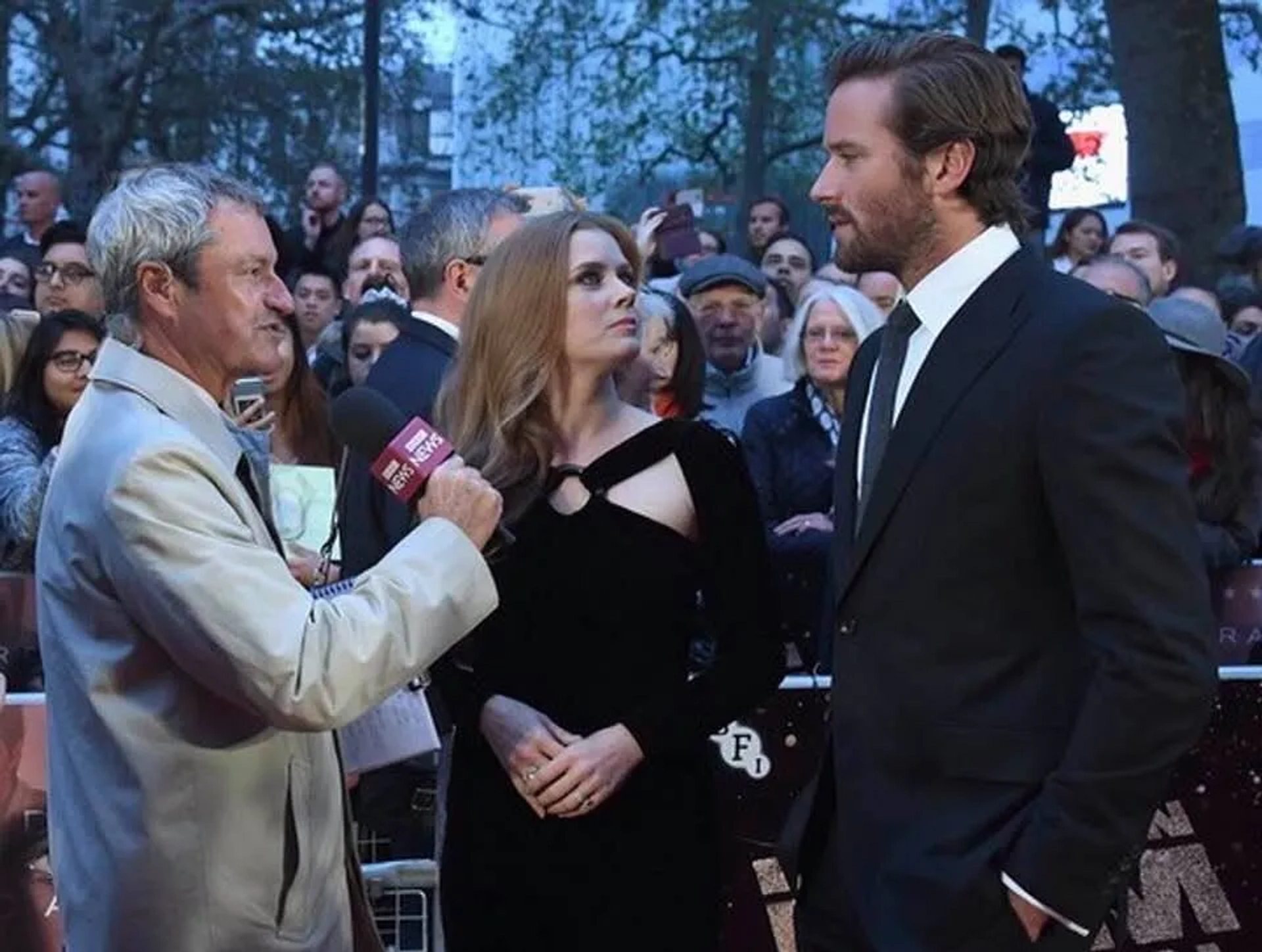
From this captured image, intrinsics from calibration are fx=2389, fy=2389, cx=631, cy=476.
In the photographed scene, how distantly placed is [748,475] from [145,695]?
179 cm

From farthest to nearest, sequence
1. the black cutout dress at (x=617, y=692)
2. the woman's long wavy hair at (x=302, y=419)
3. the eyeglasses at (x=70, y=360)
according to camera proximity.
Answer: the eyeglasses at (x=70, y=360)
the woman's long wavy hair at (x=302, y=419)
the black cutout dress at (x=617, y=692)

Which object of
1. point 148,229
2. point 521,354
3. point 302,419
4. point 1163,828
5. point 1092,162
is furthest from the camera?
point 1092,162

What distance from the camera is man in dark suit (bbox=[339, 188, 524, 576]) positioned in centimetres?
569

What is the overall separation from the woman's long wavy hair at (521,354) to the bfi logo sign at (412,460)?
42.8 inches

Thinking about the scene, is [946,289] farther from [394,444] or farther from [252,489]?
[252,489]

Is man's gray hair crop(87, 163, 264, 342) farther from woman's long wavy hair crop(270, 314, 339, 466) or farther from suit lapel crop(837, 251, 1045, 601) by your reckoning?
woman's long wavy hair crop(270, 314, 339, 466)

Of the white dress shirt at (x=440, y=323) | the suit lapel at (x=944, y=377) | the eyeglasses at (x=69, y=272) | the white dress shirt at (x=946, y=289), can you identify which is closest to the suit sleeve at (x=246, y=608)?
the suit lapel at (x=944, y=377)

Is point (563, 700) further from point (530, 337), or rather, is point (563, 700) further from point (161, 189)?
point (161, 189)

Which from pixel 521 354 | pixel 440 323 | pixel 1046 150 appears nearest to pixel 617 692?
pixel 521 354

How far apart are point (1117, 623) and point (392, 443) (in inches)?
47.1

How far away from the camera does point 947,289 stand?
12.8 ft

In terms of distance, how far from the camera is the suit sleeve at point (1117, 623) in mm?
3527

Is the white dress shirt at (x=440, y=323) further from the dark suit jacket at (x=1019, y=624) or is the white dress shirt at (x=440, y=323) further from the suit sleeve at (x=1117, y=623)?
the suit sleeve at (x=1117, y=623)

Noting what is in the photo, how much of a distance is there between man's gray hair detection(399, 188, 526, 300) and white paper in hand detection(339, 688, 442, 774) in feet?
5.86
